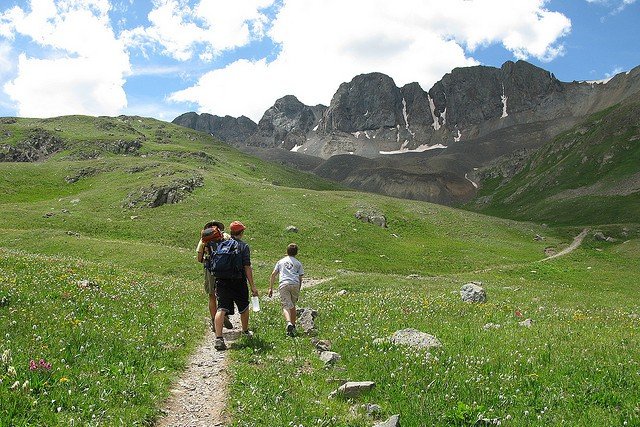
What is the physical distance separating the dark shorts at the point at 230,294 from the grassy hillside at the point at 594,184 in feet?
394

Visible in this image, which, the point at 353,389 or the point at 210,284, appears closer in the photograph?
the point at 353,389

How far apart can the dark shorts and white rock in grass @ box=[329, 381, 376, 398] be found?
593cm

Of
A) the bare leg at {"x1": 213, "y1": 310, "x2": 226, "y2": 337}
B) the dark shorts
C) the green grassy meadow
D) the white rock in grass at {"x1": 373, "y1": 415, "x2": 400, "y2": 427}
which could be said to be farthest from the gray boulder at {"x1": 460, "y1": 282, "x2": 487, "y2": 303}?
the white rock in grass at {"x1": 373, "y1": 415, "x2": 400, "y2": 427}

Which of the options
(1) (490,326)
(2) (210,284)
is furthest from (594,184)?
(2) (210,284)

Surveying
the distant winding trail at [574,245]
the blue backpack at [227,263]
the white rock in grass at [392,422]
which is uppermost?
the blue backpack at [227,263]

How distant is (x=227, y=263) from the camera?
46.3ft

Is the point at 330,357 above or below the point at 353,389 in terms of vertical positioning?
below

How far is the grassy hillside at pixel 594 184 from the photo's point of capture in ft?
401

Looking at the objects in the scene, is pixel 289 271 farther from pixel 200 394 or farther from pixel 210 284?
pixel 200 394

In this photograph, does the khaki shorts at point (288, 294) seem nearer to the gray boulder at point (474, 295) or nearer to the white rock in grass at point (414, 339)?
the white rock in grass at point (414, 339)

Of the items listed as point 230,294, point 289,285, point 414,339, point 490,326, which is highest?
point 230,294

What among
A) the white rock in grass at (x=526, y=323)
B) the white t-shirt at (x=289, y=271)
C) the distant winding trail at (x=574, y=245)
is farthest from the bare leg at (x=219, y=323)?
the distant winding trail at (x=574, y=245)

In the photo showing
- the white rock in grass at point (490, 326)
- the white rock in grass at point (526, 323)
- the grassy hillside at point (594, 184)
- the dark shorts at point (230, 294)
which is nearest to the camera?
the dark shorts at point (230, 294)

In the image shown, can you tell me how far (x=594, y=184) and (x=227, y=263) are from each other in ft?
581
